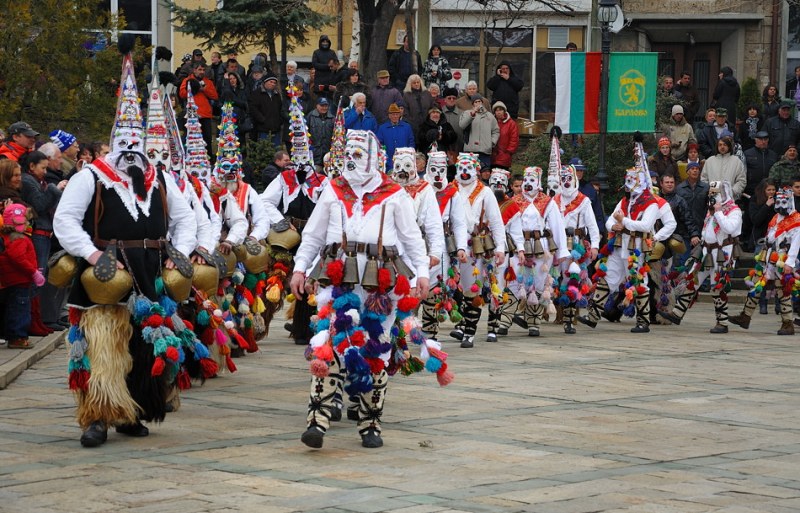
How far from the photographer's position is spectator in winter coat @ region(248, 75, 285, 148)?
26.5 metres

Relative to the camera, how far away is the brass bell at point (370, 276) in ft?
33.7

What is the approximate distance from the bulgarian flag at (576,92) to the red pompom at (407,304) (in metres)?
16.2

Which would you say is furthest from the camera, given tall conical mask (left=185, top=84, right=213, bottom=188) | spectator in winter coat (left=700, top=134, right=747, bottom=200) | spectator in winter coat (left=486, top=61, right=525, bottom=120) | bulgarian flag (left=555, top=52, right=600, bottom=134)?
spectator in winter coat (left=486, top=61, right=525, bottom=120)

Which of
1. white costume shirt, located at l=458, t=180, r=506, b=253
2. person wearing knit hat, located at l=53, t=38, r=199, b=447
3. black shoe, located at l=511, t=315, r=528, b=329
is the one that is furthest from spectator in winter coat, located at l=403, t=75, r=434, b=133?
person wearing knit hat, located at l=53, t=38, r=199, b=447

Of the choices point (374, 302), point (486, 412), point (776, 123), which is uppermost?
point (776, 123)

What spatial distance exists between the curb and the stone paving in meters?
0.09

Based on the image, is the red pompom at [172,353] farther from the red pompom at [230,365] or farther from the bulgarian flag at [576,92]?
the bulgarian flag at [576,92]

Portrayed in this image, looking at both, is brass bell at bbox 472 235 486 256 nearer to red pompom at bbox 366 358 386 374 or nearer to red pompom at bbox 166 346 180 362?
red pompom at bbox 366 358 386 374

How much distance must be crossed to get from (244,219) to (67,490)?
587 cm

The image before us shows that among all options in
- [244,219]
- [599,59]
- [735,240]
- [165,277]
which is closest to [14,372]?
[244,219]

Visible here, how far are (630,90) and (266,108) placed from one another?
626 centimetres

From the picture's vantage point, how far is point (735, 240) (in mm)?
19922

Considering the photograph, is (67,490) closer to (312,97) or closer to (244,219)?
(244,219)

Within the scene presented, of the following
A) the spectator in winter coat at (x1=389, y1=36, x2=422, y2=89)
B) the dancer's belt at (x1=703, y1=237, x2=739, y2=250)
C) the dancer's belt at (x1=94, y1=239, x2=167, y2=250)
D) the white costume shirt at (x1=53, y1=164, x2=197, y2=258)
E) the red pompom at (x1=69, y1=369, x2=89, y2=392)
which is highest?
the spectator in winter coat at (x1=389, y1=36, x2=422, y2=89)
